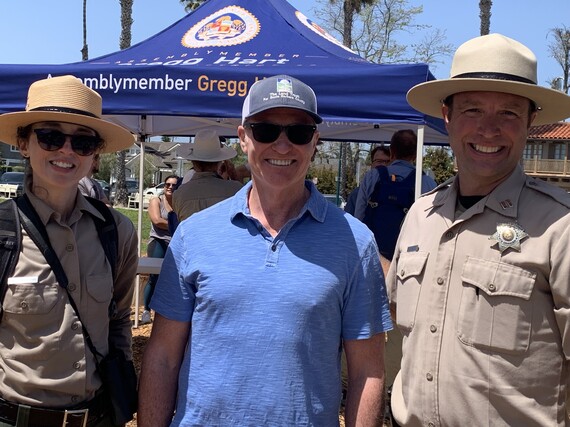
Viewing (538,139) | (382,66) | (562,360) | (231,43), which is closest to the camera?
(562,360)

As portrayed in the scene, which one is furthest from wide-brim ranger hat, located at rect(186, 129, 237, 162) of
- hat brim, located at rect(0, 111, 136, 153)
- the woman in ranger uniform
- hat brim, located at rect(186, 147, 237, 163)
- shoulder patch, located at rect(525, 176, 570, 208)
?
shoulder patch, located at rect(525, 176, 570, 208)

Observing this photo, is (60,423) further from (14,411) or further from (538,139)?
(538,139)

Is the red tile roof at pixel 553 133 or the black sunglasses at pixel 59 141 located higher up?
the red tile roof at pixel 553 133

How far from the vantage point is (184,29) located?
19.0 feet

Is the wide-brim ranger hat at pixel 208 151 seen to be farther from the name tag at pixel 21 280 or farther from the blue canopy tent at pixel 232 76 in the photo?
the name tag at pixel 21 280

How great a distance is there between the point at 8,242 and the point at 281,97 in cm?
104

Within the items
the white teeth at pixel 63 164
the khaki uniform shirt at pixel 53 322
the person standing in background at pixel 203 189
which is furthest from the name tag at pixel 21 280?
the person standing in background at pixel 203 189

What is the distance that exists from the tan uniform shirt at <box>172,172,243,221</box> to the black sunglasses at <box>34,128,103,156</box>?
261 centimetres

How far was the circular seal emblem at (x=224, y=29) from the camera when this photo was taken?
541 centimetres

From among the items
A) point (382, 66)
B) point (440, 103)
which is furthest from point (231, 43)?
point (440, 103)

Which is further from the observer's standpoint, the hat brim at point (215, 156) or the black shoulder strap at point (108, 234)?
the hat brim at point (215, 156)

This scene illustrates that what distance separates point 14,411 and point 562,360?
5.77ft

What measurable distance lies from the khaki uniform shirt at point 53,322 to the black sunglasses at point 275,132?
2.57 ft

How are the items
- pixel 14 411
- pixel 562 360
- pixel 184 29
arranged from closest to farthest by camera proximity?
pixel 562 360
pixel 14 411
pixel 184 29
